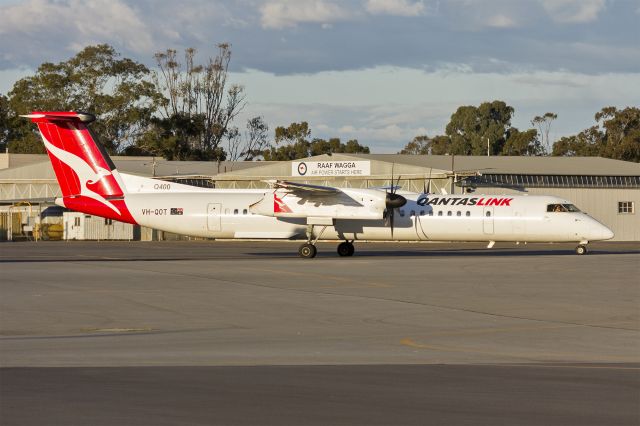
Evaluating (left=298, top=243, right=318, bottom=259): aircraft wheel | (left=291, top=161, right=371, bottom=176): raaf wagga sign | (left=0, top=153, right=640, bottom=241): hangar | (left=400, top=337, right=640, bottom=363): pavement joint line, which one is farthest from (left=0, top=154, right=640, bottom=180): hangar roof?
(left=400, top=337, right=640, bottom=363): pavement joint line

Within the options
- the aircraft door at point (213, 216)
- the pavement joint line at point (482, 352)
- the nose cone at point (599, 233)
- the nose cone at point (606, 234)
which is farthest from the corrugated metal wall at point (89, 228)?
the pavement joint line at point (482, 352)

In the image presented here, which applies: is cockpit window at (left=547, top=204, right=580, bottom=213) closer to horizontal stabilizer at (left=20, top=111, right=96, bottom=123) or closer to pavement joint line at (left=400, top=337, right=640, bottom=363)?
horizontal stabilizer at (left=20, top=111, right=96, bottom=123)

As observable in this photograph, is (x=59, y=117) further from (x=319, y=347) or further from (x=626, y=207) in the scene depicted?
(x=626, y=207)

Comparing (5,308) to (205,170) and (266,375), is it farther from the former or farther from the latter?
(205,170)

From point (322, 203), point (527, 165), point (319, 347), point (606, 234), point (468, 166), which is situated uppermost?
point (527, 165)

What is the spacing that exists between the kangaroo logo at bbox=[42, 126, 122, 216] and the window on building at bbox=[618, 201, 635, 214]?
126ft

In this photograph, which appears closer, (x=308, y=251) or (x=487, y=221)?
(x=487, y=221)

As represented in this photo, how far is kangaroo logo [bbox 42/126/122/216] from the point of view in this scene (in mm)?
37000

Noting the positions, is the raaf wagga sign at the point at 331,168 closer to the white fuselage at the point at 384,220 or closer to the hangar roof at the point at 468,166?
the hangar roof at the point at 468,166

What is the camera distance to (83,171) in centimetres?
3716

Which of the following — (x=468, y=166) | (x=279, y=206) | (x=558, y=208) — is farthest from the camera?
(x=468, y=166)

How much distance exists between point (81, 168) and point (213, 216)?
585cm

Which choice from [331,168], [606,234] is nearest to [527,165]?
→ [331,168]

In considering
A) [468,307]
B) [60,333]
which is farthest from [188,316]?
[468,307]
